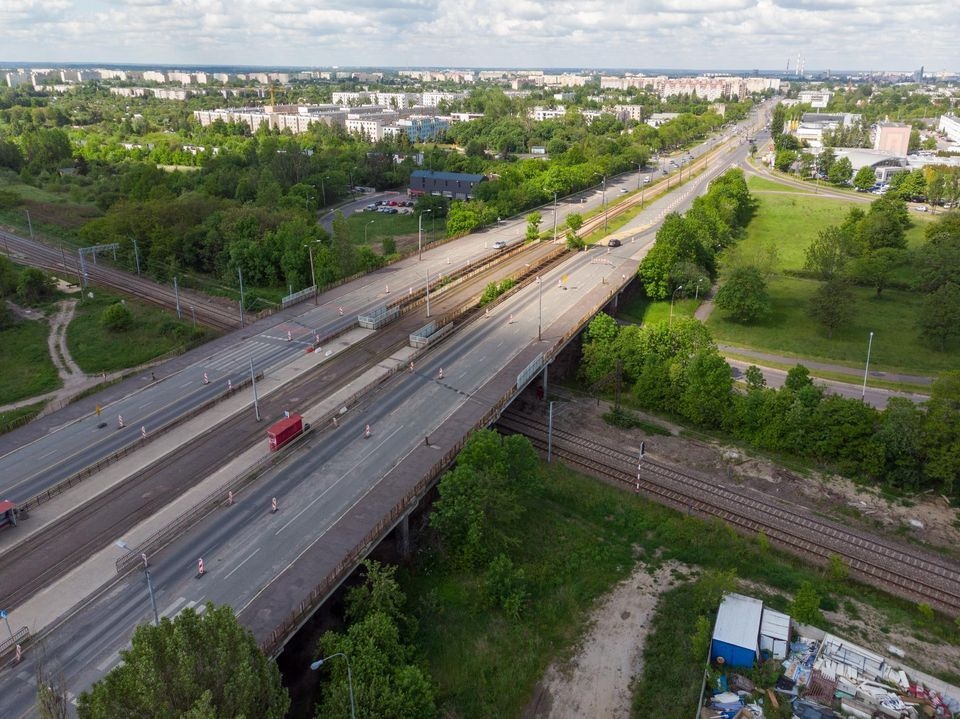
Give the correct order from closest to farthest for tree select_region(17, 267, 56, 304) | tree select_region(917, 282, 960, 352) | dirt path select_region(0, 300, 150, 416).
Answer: dirt path select_region(0, 300, 150, 416), tree select_region(917, 282, 960, 352), tree select_region(17, 267, 56, 304)

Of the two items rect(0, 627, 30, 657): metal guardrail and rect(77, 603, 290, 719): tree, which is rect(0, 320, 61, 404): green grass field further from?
rect(77, 603, 290, 719): tree

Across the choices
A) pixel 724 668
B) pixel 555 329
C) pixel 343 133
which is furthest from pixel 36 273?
pixel 343 133

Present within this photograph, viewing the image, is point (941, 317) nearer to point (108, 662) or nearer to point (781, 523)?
point (781, 523)

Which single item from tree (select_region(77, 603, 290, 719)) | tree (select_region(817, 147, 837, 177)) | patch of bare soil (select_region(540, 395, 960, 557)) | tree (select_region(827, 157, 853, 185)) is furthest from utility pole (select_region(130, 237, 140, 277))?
tree (select_region(817, 147, 837, 177))

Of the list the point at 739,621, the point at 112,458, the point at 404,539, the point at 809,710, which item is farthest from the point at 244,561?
the point at 809,710

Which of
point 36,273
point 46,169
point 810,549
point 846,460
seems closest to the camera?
point 810,549

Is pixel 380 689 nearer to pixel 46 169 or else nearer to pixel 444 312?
pixel 444 312
